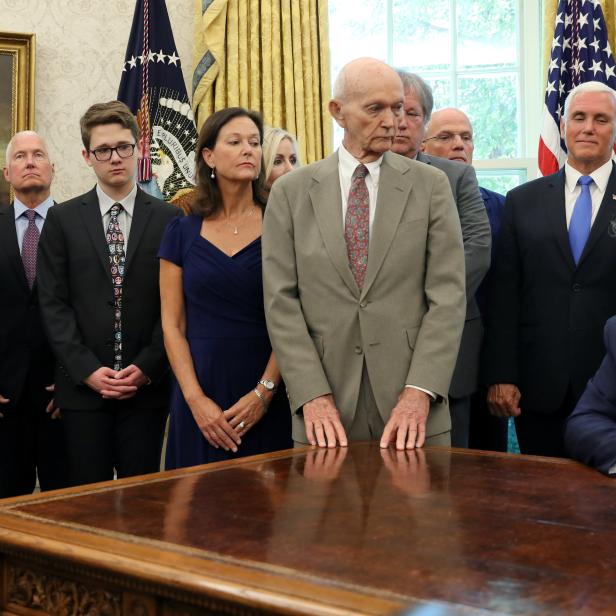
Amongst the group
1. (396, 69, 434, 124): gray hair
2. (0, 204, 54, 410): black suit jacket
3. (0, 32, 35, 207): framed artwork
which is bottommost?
(0, 204, 54, 410): black suit jacket

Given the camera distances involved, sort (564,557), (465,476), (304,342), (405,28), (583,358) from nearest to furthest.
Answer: (564,557), (465,476), (304,342), (583,358), (405,28)

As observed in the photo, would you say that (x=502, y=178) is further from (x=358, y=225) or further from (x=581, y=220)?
(x=358, y=225)

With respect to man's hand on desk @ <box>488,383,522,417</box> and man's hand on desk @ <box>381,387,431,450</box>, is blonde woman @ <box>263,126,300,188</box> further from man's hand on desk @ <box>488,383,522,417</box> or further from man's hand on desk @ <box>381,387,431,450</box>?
man's hand on desk @ <box>381,387,431,450</box>

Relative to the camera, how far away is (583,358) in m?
3.45

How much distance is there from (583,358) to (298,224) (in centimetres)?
122

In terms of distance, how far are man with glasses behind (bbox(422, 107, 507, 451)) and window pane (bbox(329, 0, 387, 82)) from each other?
233 cm

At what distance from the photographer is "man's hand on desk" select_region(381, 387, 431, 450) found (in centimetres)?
257

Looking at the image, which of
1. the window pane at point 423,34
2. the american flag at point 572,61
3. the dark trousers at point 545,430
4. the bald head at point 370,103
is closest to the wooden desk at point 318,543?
the bald head at point 370,103

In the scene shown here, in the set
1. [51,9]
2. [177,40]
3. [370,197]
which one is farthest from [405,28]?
[370,197]

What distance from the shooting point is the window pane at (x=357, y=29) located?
21.9 feet

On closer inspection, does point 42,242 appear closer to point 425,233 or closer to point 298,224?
point 298,224

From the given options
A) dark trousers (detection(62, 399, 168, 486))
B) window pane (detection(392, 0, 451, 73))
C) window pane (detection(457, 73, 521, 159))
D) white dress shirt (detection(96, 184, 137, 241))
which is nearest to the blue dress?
dark trousers (detection(62, 399, 168, 486))

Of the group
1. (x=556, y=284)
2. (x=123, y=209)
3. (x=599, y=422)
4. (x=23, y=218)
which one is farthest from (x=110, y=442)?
(x=599, y=422)

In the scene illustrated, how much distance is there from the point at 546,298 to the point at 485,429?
2.58 feet
